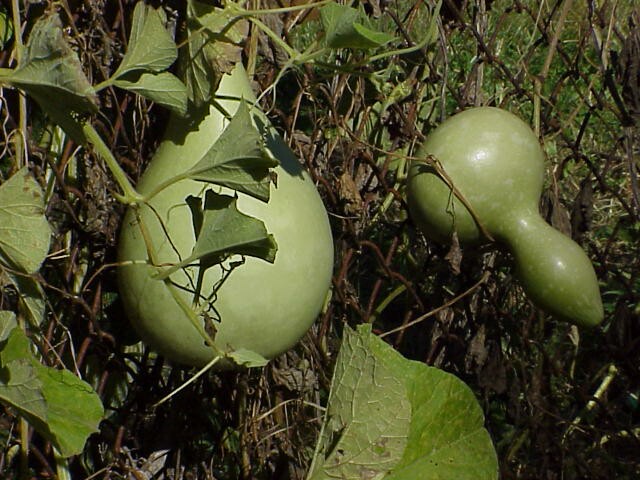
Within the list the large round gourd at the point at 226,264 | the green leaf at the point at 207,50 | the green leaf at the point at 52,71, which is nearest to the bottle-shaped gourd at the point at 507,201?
the large round gourd at the point at 226,264

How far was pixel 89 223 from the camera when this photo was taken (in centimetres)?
109

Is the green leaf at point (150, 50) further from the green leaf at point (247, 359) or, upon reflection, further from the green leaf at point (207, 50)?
the green leaf at point (247, 359)

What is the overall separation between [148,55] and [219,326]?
0.97 feet

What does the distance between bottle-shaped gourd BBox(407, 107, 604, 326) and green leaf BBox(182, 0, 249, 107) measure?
0.29 meters

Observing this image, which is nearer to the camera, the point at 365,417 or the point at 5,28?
the point at 365,417

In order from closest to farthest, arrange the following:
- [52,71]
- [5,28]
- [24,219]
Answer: [52,71], [24,219], [5,28]

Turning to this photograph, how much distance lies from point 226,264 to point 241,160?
169 mm

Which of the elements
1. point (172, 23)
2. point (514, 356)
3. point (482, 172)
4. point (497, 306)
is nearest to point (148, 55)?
point (172, 23)

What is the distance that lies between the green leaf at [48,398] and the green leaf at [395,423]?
0.24 m

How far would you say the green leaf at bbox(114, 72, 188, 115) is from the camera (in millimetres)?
891

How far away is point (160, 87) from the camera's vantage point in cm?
90

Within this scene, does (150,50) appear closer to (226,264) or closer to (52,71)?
(52,71)

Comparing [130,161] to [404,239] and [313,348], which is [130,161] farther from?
[404,239]

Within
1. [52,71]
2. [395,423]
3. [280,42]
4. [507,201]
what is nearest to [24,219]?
[52,71]
